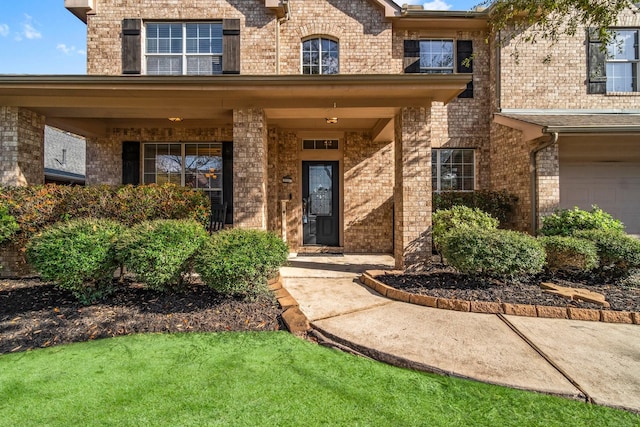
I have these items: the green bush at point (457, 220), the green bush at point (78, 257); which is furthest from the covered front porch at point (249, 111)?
the green bush at point (78, 257)

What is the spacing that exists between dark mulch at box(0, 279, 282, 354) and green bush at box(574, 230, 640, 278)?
4.89 m

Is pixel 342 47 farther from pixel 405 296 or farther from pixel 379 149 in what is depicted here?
pixel 405 296

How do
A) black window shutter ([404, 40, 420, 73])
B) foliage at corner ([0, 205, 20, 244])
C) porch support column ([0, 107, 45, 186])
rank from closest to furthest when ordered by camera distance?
foliage at corner ([0, 205, 20, 244]) < porch support column ([0, 107, 45, 186]) < black window shutter ([404, 40, 420, 73])

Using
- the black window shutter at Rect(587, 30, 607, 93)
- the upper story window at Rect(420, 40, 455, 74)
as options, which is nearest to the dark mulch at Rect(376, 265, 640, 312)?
the upper story window at Rect(420, 40, 455, 74)

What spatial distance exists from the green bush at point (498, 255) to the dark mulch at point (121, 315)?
2.68 meters

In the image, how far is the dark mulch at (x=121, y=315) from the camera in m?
3.48

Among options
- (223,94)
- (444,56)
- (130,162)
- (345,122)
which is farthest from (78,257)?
(444,56)

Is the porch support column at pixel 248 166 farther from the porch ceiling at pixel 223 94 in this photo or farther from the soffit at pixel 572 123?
the soffit at pixel 572 123

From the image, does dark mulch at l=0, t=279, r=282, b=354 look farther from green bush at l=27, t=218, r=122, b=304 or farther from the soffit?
the soffit

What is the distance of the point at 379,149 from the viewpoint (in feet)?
30.0

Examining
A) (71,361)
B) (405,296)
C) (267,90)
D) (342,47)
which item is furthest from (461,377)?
(342,47)

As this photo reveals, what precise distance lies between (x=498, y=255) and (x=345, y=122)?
189 inches

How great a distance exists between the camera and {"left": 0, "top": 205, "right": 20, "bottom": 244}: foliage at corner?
5.29m

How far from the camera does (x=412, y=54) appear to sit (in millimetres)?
9281
